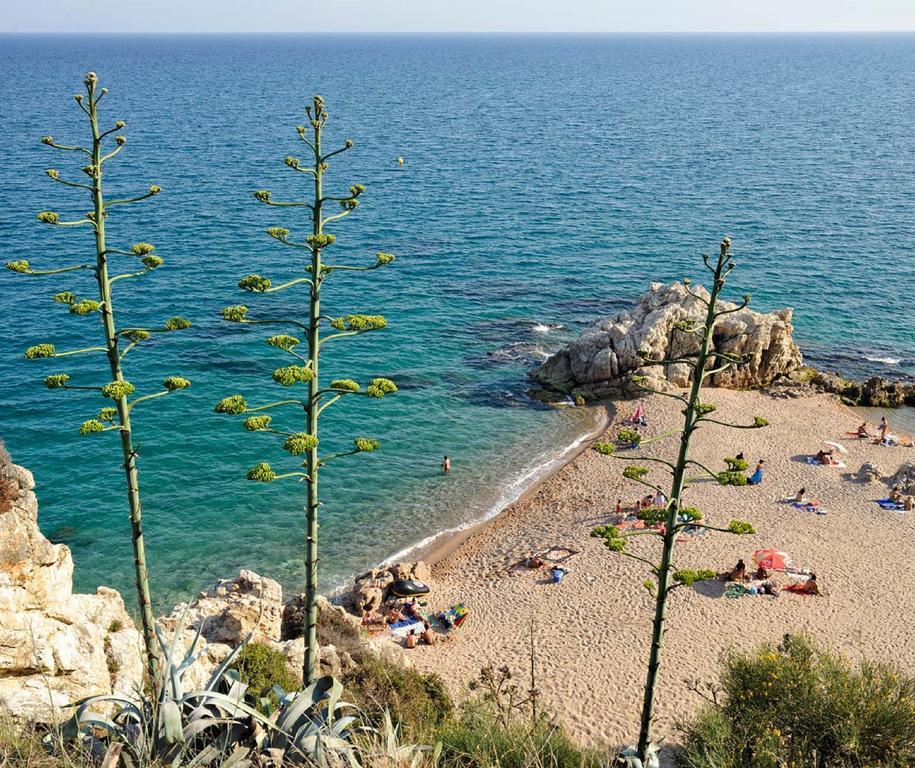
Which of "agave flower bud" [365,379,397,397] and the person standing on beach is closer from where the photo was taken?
"agave flower bud" [365,379,397,397]

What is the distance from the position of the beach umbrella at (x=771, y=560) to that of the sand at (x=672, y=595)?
107 cm

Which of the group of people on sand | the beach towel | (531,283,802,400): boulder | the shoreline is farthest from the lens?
(531,283,802,400): boulder

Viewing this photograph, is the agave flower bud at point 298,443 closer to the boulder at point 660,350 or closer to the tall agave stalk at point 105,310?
the tall agave stalk at point 105,310

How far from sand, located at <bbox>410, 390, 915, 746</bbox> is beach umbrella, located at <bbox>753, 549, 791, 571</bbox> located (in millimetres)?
1067

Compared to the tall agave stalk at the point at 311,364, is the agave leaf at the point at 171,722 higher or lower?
lower

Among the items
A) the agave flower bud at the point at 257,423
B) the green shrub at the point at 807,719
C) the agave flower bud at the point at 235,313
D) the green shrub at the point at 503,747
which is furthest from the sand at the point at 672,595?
the agave flower bud at the point at 235,313

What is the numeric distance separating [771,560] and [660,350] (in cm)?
1705

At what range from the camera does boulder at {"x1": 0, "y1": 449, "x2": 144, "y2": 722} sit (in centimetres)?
1590

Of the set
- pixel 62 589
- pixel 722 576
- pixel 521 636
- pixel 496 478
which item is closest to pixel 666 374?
pixel 496 478

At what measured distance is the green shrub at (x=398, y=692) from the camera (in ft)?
59.8

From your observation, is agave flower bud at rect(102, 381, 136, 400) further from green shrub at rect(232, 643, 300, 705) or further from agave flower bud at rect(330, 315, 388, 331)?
green shrub at rect(232, 643, 300, 705)

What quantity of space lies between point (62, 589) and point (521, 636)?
1519cm

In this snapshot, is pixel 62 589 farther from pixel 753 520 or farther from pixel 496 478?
pixel 753 520

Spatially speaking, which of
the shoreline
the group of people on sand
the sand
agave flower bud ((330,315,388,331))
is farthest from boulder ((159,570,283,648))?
the group of people on sand
